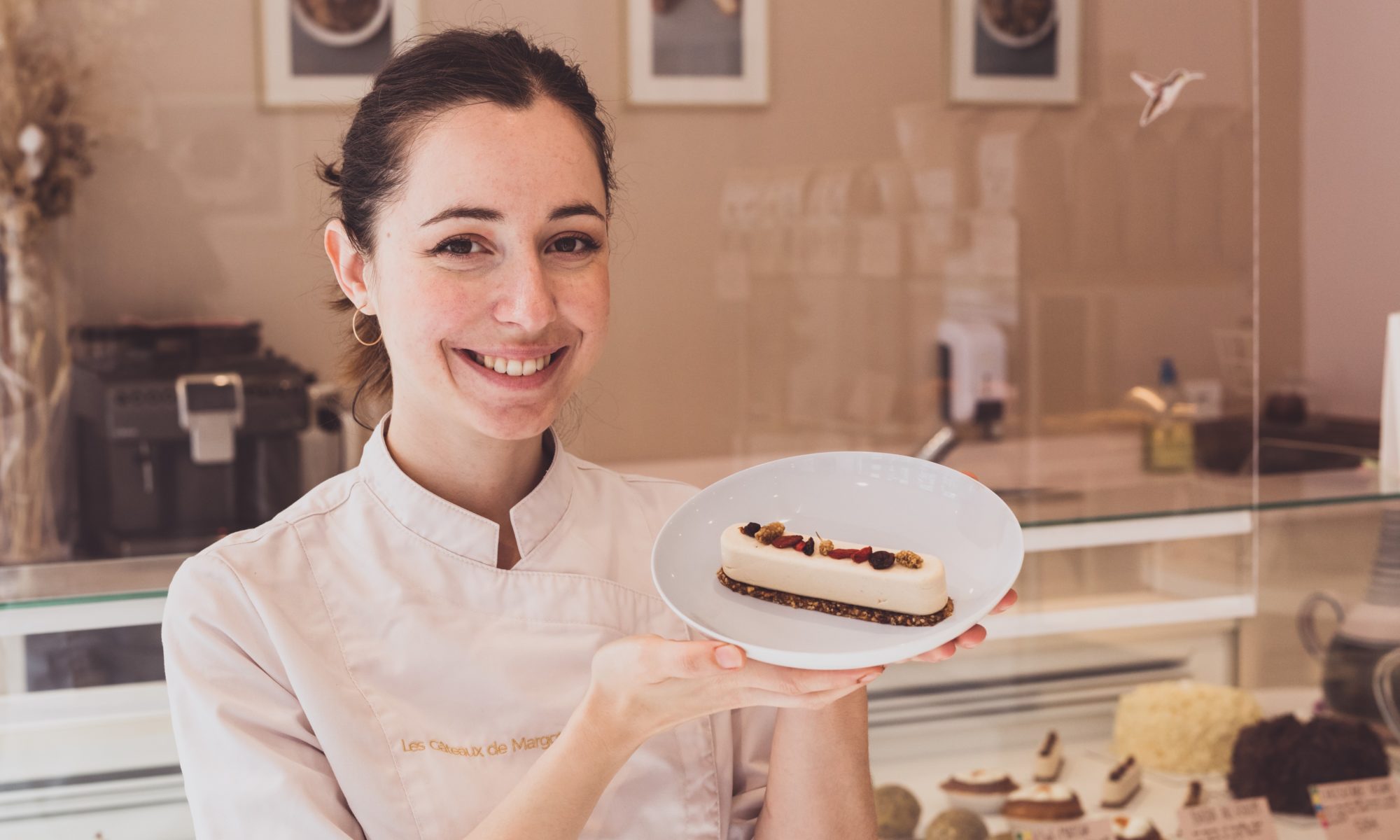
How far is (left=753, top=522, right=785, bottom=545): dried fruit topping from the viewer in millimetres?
1291

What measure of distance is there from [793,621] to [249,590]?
56cm

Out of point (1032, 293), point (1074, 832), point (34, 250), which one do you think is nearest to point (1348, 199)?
point (1032, 293)

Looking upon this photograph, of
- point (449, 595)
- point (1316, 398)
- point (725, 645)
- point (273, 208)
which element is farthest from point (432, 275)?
point (1316, 398)

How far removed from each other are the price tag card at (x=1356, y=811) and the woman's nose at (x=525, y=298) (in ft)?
5.11

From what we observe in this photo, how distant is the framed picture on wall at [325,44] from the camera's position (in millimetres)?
3525

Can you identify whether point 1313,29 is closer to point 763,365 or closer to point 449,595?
point 763,365

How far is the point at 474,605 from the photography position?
130 cm

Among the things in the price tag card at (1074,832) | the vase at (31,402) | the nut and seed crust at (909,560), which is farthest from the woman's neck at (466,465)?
the vase at (31,402)

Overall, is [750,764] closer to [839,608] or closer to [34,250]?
[839,608]

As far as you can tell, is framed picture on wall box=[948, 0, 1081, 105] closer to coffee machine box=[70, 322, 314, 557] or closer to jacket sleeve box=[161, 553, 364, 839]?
coffee machine box=[70, 322, 314, 557]

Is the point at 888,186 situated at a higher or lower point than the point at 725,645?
higher

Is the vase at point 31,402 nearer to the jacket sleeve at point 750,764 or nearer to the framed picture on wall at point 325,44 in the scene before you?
the framed picture on wall at point 325,44

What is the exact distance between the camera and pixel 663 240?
12.5 feet

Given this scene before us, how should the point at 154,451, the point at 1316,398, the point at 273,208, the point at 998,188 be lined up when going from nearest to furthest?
the point at 154,451
the point at 273,208
the point at 1316,398
the point at 998,188
